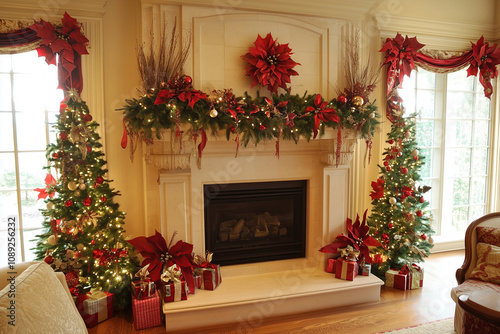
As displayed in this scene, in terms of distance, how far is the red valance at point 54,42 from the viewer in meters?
2.79

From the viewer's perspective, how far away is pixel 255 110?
2.80 meters

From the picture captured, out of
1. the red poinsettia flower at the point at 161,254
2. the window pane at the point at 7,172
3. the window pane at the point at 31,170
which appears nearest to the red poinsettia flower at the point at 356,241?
the red poinsettia flower at the point at 161,254

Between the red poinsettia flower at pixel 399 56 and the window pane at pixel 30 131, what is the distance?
3.50 metres

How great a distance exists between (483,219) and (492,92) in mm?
2184

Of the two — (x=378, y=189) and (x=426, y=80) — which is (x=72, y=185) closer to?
(x=378, y=189)

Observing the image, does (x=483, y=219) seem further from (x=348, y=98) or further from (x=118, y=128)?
(x=118, y=128)

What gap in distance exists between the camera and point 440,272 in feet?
12.5

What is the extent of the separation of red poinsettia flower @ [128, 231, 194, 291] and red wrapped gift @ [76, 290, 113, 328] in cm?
42

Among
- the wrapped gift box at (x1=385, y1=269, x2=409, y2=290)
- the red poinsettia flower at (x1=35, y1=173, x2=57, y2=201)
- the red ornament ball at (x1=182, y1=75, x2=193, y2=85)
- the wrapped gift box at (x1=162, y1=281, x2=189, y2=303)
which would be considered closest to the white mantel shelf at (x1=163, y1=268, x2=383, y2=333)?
the wrapped gift box at (x1=162, y1=281, x2=189, y2=303)

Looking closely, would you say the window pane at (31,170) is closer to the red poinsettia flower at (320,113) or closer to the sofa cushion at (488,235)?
the red poinsettia flower at (320,113)

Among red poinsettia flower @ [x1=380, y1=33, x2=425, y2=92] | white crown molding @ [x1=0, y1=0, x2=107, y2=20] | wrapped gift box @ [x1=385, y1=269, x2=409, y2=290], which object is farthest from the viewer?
red poinsettia flower @ [x1=380, y1=33, x2=425, y2=92]

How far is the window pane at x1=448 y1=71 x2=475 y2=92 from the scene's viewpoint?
4.28 m

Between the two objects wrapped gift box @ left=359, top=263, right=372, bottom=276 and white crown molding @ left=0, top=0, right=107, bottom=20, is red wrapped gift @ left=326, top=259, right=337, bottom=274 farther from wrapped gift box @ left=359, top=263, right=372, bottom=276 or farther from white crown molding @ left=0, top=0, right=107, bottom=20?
white crown molding @ left=0, top=0, right=107, bottom=20

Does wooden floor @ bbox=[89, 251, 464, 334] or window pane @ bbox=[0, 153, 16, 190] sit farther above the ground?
window pane @ bbox=[0, 153, 16, 190]
